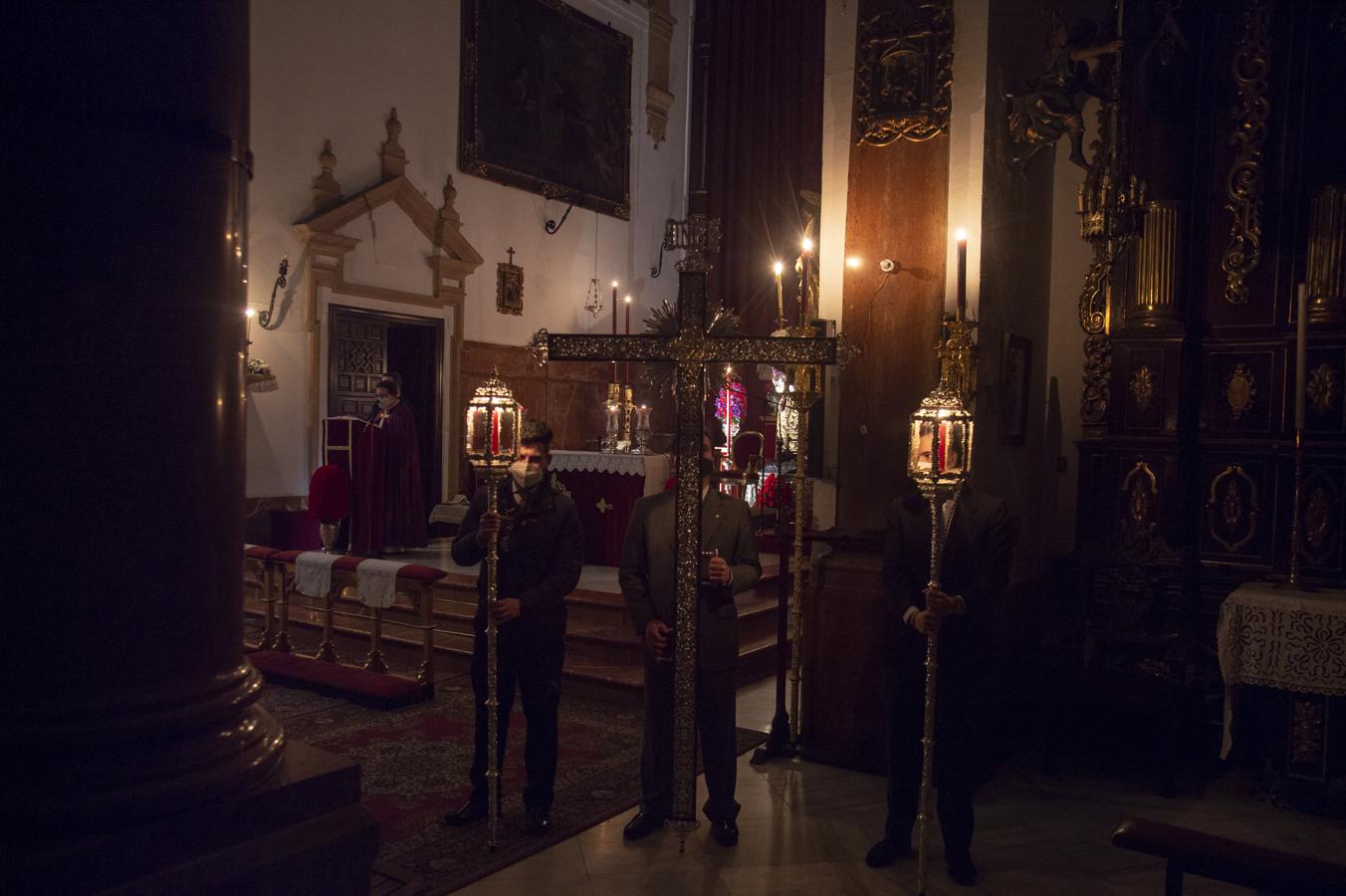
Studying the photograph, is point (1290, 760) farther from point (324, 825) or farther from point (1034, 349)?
point (324, 825)

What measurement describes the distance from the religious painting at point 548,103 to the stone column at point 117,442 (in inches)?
440

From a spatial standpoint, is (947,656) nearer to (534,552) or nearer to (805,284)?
(534,552)

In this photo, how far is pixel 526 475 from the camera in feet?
14.5

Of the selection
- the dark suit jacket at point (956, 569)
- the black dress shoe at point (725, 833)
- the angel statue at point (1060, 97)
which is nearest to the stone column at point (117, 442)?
the black dress shoe at point (725, 833)

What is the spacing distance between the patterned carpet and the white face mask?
1.29m

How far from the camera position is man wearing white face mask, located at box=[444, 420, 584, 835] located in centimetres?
425

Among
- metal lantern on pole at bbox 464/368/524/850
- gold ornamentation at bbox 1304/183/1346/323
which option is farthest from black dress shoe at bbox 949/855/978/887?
gold ornamentation at bbox 1304/183/1346/323

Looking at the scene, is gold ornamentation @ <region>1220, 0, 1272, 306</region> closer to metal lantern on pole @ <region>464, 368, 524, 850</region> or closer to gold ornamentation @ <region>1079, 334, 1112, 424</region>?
gold ornamentation @ <region>1079, 334, 1112, 424</region>

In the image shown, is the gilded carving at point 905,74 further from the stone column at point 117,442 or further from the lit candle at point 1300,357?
the stone column at point 117,442

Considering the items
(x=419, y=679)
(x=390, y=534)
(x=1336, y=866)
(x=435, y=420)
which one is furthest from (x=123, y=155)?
(x=435, y=420)

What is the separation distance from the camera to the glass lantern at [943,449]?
11.5 feet

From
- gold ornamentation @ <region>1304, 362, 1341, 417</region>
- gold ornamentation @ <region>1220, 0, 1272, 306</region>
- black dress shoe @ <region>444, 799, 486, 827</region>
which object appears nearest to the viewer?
black dress shoe @ <region>444, 799, 486, 827</region>

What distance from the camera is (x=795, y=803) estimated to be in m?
4.72

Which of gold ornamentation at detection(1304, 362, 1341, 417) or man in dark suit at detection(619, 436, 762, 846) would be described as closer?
man in dark suit at detection(619, 436, 762, 846)
